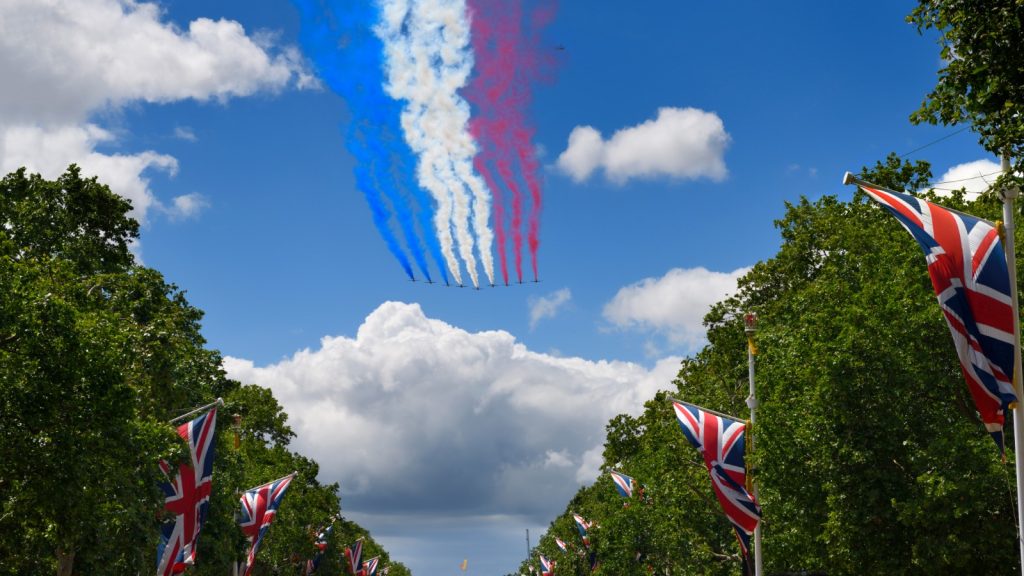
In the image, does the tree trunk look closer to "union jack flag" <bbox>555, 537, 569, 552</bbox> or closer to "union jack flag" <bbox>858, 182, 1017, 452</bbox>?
"union jack flag" <bbox>858, 182, 1017, 452</bbox>

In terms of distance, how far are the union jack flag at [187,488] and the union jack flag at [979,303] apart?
73.7 feet

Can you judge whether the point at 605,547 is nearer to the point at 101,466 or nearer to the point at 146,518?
the point at 146,518

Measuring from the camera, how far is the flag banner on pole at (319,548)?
87.1m

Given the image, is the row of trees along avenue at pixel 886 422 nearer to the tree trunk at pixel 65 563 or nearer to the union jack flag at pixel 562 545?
the tree trunk at pixel 65 563

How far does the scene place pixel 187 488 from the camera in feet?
108

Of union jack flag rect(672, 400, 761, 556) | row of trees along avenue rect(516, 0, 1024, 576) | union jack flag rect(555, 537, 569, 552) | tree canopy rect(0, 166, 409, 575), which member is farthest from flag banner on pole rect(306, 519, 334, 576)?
union jack flag rect(672, 400, 761, 556)

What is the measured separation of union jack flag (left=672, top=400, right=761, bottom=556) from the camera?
2953 centimetres

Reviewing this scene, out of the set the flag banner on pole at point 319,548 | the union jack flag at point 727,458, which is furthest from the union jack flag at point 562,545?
the union jack flag at point 727,458

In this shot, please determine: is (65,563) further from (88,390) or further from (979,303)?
(979,303)

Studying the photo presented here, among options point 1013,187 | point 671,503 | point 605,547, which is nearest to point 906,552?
point 1013,187

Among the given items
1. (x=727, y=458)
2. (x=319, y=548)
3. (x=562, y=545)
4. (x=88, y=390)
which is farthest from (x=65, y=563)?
(x=562, y=545)

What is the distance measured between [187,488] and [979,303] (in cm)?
2366

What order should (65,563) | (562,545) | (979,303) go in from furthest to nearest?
(562,545), (65,563), (979,303)

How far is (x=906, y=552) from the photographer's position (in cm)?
3000
